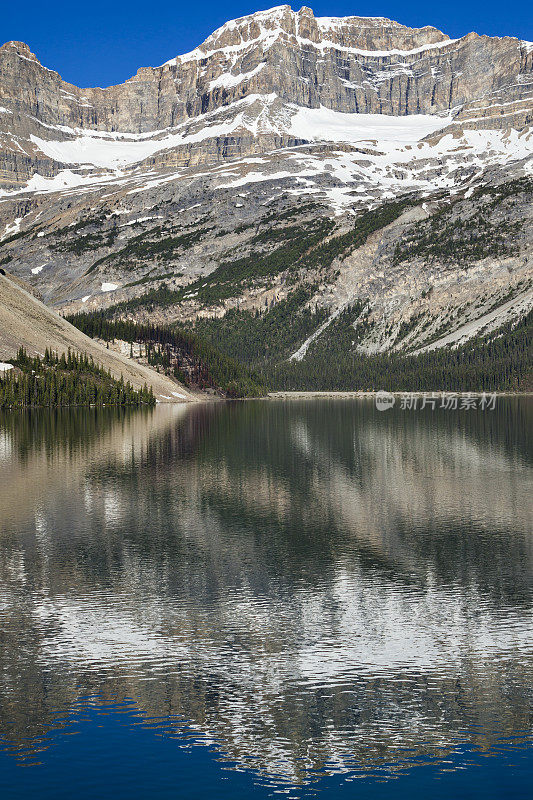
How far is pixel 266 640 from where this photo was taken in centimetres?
2748

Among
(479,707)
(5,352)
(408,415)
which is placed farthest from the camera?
(5,352)

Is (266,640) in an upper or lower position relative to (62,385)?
lower

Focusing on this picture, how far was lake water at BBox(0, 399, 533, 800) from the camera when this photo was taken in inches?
777

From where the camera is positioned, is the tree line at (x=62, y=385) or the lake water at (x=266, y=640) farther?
the tree line at (x=62, y=385)

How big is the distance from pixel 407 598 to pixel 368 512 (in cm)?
1785

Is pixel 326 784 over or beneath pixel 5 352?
beneath

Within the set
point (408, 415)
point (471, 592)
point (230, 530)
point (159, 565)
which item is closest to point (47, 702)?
point (159, 565)

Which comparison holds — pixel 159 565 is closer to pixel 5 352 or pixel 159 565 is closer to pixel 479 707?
pixel 479 707

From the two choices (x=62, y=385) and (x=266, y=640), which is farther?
(x=62, y=385)

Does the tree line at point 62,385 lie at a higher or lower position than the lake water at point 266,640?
higher

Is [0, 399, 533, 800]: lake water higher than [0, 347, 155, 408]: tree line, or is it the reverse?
[0, 347, 155, 408]: tree line

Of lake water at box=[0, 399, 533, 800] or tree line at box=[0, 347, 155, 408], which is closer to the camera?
lake water at box=[0, 399, 533, 800]

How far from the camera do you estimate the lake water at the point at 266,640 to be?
19.7 metres

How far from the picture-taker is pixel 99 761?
19797 millimetres
